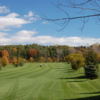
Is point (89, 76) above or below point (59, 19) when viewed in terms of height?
below

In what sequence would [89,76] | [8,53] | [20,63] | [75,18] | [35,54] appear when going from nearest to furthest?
[75,18], [89,76], [20,63], [8,53], [35,54]

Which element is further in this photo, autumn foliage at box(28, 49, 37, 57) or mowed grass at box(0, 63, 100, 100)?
autumn foliage at box(28, 49, 37, 57)

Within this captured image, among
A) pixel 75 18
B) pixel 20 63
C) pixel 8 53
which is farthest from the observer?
pixel 8 53

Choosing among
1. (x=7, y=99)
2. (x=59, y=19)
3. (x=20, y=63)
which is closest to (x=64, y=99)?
(x=7, y=99)

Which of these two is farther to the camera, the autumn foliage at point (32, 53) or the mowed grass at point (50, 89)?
the autumn foliage at point (32, 53)

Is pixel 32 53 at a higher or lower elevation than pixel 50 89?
higher

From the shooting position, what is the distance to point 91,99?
1300cm

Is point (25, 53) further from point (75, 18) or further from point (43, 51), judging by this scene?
point (75, 18)

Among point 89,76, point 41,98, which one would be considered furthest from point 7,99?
point 89,76

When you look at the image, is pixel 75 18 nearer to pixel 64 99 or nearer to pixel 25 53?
pixel 64 99

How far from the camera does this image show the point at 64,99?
513 inches

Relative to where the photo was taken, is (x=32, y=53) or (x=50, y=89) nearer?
(x=50, y=89)

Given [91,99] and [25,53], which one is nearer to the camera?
[91,99]

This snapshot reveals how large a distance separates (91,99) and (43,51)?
125 metres
